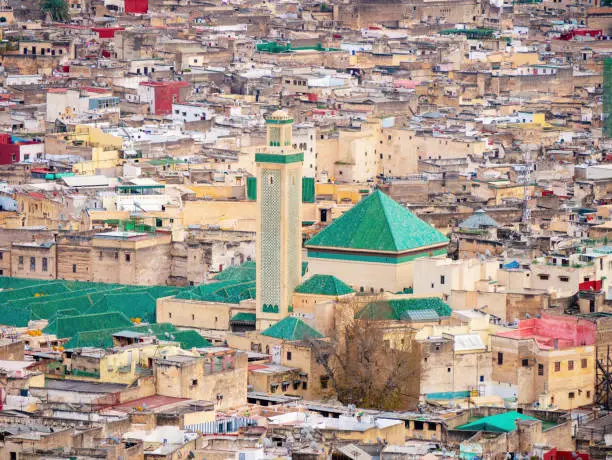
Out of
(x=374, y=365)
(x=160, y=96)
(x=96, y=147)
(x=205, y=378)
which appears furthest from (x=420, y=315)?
(x=160, y=96)

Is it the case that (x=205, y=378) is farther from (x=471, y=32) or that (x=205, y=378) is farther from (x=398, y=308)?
(x=471, y=32)

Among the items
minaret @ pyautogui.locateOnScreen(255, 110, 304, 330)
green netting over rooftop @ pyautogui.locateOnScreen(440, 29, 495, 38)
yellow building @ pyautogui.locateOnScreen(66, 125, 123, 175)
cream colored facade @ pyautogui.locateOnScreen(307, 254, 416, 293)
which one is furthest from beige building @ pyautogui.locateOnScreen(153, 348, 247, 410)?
green netting over rooftop @ pyautogui.locateOnScreen(440, 29, 495, 38)

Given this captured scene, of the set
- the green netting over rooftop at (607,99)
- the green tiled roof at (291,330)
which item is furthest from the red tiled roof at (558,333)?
the green netting over rooftop at (607,99)

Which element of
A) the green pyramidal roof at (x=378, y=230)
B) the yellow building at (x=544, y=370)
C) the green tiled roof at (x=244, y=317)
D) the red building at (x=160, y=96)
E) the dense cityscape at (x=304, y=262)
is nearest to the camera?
the dense cityscape at (x=304, y=262)

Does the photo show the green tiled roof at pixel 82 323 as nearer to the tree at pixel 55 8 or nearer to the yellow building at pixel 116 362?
the yellow building at pixel 116 362

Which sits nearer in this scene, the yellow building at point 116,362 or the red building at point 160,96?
the yellow building at point 116,362

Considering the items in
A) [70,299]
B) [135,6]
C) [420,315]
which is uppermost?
[135,6]

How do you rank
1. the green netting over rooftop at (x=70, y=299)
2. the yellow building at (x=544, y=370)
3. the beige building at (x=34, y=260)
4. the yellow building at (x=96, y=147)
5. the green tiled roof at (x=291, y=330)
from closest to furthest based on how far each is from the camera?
the yellow building at (x=544, y=370)
the green tiled roof at (x=291, y=330)
the green netting over rooftop at (x=70, y=299)
the beige building at (x=34, y=260)
the yellow building at (x=96, y=147)
